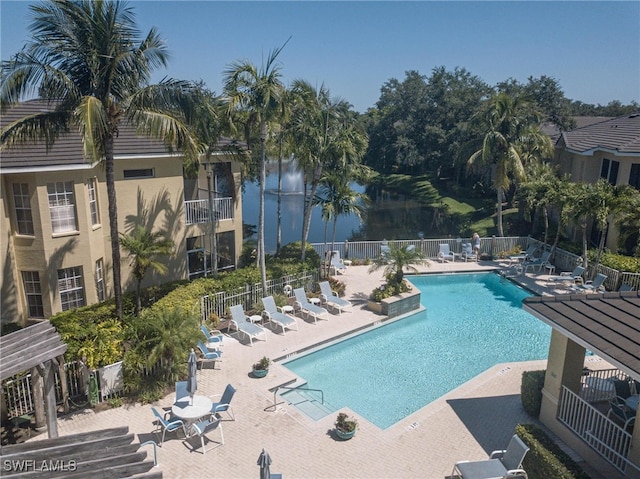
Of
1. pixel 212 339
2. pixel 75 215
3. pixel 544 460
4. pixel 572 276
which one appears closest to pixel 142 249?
pixel 75 215

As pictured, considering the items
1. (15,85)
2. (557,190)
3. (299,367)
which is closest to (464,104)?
(557,190)

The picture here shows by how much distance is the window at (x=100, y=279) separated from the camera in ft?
57.9

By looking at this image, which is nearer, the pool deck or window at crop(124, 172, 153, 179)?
the pool deck

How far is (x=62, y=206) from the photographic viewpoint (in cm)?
1587

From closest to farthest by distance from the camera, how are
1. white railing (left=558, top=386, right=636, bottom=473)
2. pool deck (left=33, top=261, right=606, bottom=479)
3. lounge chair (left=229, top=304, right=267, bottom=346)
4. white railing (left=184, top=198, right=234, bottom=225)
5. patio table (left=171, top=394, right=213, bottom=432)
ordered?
white railing (left=558, top=386, right=636, bottom=473) < pool deck (left=33, top=261, right=606, bottom=479) < patio table (left=171, top=394, right=213, bottom=432) < lounge chair (left=229, top=304, right=267, bottom=346) < white railing (left=184, top=198, right=234, bottom=225)

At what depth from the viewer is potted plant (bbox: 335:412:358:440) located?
37.7 feet

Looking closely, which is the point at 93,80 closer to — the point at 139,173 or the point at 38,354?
the point at 139,173

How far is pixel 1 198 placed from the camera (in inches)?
583

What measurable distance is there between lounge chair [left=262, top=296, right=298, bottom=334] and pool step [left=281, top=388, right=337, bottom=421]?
13.3ft

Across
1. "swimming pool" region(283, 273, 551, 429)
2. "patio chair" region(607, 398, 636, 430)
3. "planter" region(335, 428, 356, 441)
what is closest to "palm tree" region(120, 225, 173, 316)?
"swimming pool" region(283, 273, 551, 429)

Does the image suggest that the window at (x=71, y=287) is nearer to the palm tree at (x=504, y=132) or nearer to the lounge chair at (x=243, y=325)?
the lounge chair at (x=243, y=325)

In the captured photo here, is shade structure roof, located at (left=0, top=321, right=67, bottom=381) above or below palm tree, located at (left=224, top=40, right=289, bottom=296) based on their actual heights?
below

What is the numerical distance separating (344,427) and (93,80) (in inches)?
447

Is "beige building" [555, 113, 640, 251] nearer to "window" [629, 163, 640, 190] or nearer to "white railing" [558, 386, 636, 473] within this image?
"window" [629, 163, 640, 190]
